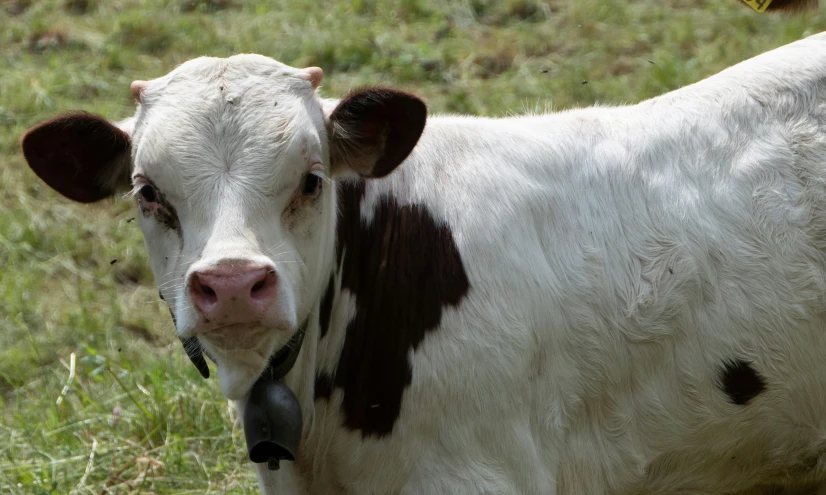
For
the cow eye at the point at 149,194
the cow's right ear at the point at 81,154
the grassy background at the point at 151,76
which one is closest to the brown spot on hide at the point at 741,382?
the grassy background at the point at 151,76

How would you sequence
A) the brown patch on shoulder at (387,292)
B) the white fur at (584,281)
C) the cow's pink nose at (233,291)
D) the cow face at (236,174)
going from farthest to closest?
the brown patch on shoulder at (387,292) → the white fur at (584,281) → the cow face at (236,174) → the cow's pink nose at (233,291)

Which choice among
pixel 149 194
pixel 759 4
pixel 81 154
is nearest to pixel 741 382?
pixel 759 4

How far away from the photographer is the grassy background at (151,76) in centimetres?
584

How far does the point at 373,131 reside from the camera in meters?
4.10

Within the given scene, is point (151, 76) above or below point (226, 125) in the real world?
below

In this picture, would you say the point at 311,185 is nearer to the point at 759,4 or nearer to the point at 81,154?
the point at 81,154

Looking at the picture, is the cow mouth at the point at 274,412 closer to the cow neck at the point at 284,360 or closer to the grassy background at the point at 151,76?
the cow neck at the point at 284,360

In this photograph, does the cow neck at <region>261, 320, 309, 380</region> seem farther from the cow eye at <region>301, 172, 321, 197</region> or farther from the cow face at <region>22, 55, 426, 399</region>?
the cow eye at <region>301, 172, 321, 197</region>

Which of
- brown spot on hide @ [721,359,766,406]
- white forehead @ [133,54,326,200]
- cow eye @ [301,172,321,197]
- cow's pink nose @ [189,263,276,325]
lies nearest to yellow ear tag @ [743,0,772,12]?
brown spot on hide @ [721,359,766,406]

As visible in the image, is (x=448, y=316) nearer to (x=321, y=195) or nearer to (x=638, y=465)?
(x=321, y=195)

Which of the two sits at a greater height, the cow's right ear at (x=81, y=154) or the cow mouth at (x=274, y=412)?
the cow's right ear at (x=81, y=154)

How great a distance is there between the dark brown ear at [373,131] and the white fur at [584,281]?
0.09 metres

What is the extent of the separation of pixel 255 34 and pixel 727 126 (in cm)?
666

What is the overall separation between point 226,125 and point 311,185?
13.7 inches
